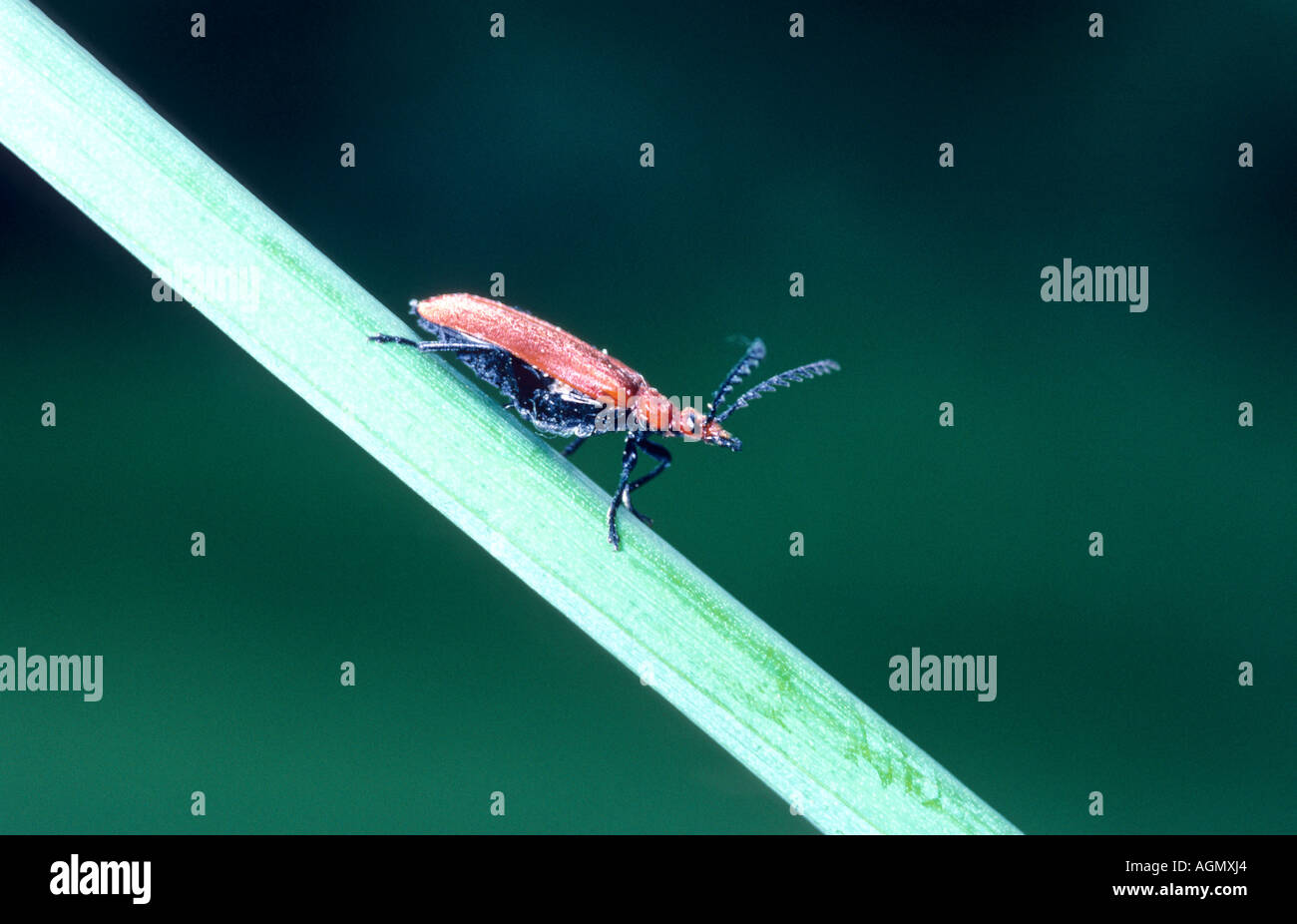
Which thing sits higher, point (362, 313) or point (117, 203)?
point (117, 203)

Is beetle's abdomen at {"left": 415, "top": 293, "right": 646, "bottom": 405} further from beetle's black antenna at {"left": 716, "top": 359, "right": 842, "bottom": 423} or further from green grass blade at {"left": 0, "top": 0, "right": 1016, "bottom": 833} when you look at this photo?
green grass blade at {"left": 0, "top": 0, "right": 1016, "bottom": 833}

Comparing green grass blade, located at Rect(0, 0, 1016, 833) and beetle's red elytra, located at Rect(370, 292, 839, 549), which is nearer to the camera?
green grass blade, located at Rect(0, 0, 1016, 833)

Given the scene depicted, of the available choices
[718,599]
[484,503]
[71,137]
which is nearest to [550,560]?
[484,503]

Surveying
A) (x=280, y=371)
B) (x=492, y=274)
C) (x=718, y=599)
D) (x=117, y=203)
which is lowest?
(x=718, y=599)

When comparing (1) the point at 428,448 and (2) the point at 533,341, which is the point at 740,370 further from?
(1) the point at 428,448

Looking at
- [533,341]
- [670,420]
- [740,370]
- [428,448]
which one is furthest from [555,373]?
[428,448]

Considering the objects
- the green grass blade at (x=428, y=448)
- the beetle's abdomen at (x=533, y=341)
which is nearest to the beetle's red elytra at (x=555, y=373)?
the beetle's abdomen at (x=533, y=341)

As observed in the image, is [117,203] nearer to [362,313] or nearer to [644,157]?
[362,313]

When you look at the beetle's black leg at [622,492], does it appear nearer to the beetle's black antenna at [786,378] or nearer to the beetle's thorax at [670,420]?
→ the beetle's thorax at [670,420]

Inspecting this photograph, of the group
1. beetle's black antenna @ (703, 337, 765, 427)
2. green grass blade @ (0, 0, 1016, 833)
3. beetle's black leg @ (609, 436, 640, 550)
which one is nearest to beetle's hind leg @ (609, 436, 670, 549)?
beetle's black leg @ (609, 436, 640, 550)
